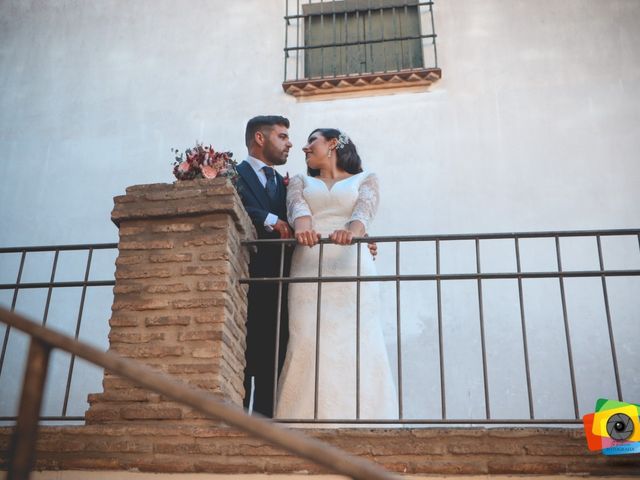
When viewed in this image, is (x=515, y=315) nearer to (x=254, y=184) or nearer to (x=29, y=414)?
(x=254, y=184)

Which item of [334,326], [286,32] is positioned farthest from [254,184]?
[286,32]

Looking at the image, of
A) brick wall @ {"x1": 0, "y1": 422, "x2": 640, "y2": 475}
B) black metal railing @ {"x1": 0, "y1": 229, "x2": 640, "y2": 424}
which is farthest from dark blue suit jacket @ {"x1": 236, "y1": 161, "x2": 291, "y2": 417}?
black metal railing @ {"x1": 0, "y1": 229, "x2": 640, "y2": 424}

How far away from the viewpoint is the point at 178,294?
3932mm

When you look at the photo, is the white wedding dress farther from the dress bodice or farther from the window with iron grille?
the window with iron grille

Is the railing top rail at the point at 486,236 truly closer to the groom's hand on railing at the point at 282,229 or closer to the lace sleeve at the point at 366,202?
the groom's hand on railing at the point at 282,229

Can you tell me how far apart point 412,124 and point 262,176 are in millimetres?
2184

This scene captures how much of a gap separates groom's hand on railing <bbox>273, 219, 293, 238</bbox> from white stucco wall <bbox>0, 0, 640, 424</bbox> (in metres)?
1.77

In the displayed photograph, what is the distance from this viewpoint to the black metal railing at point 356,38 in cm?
702

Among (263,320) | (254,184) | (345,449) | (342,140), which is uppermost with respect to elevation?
(342,140)

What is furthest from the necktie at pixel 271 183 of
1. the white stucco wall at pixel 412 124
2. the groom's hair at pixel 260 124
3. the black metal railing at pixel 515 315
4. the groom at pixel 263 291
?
the white stucco wall at pixel 412 124

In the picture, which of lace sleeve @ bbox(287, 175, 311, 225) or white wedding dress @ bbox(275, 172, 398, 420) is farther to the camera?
lace sleeve @ bbox(287, 175, 311, 225)

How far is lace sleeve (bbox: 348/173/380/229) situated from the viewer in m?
4.54

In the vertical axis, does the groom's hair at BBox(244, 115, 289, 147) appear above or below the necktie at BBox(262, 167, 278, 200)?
above

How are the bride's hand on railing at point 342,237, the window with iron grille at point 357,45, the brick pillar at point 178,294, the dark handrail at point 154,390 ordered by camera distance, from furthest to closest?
the window with iron grille at point 357,45 < the bride's hand on railing at point 342,237 < the brick pillar at point 178,294 < the dark handrail at point 154,390
